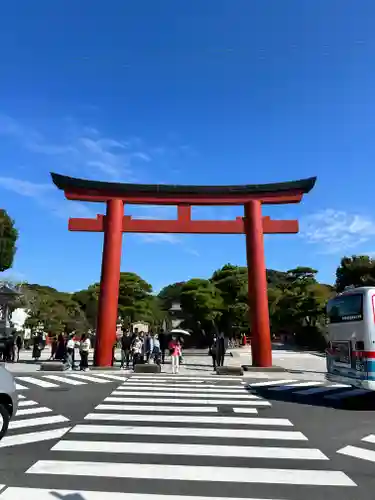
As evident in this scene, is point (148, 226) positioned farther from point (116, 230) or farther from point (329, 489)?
point (329, 489)

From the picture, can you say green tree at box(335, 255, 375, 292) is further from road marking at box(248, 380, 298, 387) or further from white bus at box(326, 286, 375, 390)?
white bus at box(326, 286, 375, 390)

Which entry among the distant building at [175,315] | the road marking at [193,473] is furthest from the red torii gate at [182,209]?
the distant building at [175,315]

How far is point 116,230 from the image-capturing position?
1875cm

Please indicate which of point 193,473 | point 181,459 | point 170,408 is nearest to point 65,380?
point 170,408

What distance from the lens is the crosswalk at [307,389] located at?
11.9 m

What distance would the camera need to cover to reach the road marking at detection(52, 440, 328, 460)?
573 centimetres

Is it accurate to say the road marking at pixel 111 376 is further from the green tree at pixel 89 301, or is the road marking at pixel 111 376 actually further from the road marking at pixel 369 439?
the green tree at pixel 89 301

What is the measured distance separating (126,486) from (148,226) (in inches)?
594

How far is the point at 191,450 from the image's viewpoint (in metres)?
5.92

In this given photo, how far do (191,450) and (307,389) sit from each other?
8084 millimetres

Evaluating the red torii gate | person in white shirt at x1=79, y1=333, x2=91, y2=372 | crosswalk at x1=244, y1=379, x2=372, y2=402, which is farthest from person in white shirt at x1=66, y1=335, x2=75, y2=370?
crosswalk at x1=244, y1=379, x2=372, y2=402

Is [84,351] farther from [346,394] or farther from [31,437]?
[31,437]

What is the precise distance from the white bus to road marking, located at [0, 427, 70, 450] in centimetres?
654

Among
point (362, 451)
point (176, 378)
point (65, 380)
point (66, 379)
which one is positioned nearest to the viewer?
point (362, 451)
